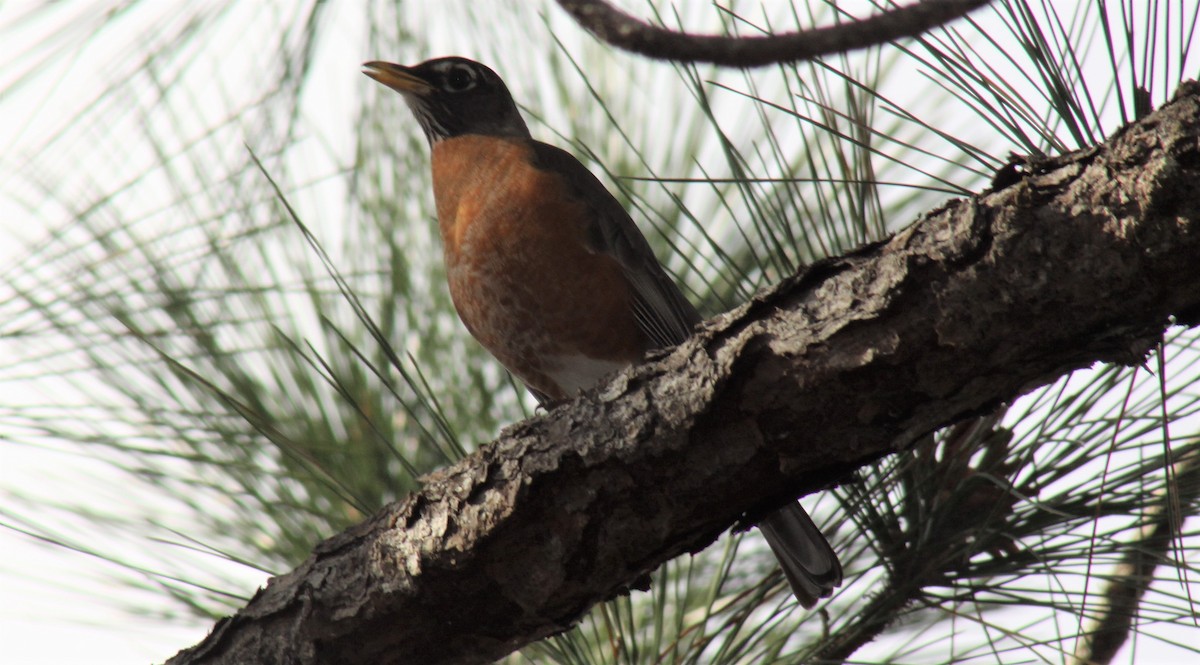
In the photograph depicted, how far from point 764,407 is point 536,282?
1.34 metres

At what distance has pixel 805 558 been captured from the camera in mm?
2354

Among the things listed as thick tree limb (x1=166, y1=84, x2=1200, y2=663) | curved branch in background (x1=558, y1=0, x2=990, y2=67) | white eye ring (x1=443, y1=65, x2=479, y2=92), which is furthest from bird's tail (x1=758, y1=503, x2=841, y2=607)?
white eye ring (x1=443, y1=65, x2=479, y2=92)

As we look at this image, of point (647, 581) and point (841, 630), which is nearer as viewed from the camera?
point (647, 581)

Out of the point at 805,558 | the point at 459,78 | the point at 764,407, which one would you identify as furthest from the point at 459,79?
the point at 764,407

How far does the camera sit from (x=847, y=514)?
2268mm

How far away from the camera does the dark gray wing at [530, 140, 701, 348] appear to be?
2961mm

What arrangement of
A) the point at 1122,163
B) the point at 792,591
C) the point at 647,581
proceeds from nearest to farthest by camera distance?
the point at 1122,163, the point at 647,581, the point at 792,591

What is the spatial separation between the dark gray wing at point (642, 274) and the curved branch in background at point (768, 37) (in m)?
1.65

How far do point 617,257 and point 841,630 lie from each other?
1111mm

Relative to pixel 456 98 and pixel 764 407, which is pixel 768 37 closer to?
pixel 764 407

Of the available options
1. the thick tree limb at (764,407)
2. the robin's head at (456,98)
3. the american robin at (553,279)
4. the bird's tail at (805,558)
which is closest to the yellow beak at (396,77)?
the robin's head at (456,98)

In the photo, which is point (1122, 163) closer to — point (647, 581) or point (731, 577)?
point (647, 581)

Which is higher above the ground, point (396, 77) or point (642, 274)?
point (396, 77)

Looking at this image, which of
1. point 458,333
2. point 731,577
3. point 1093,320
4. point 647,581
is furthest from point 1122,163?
point 458,333
